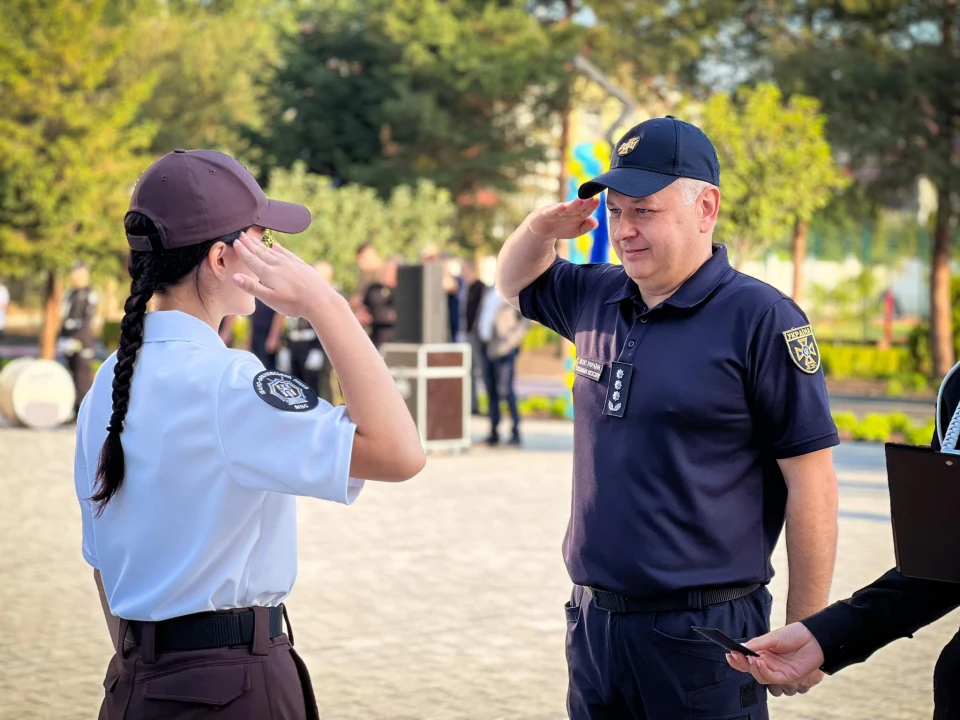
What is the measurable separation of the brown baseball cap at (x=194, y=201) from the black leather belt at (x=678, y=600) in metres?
1.16

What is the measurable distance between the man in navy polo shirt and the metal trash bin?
11.2m

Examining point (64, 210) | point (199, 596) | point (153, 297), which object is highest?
point (64, 210)

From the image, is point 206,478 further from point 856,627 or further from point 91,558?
point 856,627

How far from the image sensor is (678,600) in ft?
9.71

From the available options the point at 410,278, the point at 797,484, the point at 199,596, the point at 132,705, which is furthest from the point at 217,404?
the point at 410,278

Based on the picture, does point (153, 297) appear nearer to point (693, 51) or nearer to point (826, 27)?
point (826, 27)

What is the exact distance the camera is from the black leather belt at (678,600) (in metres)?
2.96

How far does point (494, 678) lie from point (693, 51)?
29.3m

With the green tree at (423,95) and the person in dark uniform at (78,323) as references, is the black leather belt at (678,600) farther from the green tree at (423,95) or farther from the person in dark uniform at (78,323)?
the green tree at (423,95)

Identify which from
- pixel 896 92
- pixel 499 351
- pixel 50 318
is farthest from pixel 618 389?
pixel 50 318

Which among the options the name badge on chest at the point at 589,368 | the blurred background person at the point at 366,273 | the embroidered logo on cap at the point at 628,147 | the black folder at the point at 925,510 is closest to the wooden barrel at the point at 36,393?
the blurred background person at the point at 366,273

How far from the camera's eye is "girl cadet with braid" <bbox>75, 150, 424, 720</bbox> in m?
2.28

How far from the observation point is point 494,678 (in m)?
6.02

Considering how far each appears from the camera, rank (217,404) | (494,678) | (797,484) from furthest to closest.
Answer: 1. (494,678)
2. (797,484)
3. (217,404)
